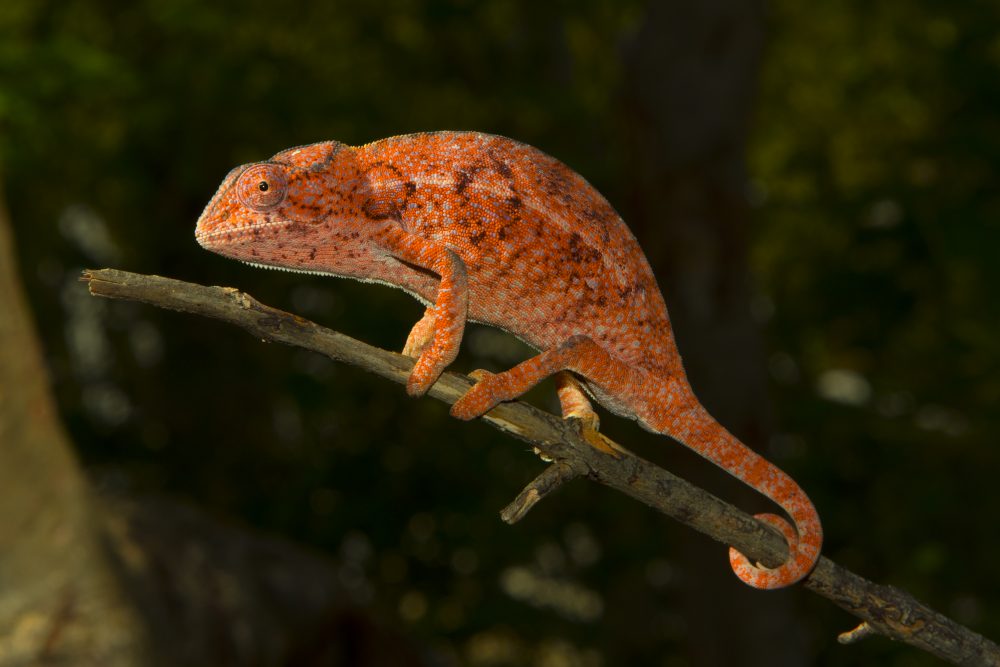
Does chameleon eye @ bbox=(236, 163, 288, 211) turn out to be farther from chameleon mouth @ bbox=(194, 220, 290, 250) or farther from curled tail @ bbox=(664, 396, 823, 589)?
curled tail @ bbox=(664, 396, 823, 589)

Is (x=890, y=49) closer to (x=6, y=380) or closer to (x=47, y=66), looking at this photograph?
(x=47, y=66)

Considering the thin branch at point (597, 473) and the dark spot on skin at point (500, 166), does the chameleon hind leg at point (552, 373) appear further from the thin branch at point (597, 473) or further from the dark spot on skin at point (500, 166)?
the dark spot on skin at point (500, 166)

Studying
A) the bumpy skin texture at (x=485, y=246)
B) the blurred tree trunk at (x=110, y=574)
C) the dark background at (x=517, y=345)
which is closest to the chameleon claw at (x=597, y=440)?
the bumpy skin texture at (x=485, y=246)

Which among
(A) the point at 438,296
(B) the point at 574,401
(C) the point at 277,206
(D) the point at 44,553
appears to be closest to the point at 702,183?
(D) the point at 44,553

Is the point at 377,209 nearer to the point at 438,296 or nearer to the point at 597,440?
the point at 438,296

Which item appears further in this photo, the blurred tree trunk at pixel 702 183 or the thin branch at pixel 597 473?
the blurred tree trunk at pixel 702 183

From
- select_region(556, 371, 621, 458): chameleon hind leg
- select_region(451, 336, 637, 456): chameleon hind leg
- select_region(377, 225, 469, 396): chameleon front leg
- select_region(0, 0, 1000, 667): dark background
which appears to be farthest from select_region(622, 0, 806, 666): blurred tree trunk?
select_region(377, 225, 469, 396): chameleon front leg
